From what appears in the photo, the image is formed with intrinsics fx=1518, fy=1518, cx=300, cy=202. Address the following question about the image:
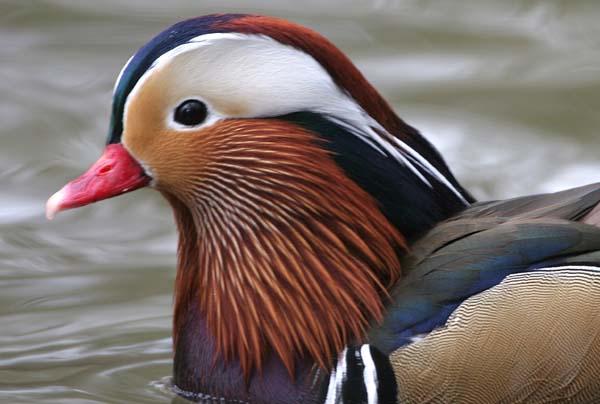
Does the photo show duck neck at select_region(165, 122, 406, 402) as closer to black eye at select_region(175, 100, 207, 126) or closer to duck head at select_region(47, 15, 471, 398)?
duck head at select_region(47, 15, 471, 398)

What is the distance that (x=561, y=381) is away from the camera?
3762mm

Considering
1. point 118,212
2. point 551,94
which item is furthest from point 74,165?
point 551,94

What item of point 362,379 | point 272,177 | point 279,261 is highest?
point 272,177

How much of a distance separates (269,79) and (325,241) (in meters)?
0.50

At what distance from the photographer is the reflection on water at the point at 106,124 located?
471cm

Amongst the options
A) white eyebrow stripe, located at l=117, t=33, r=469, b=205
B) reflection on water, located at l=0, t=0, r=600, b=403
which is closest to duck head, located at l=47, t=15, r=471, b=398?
white eyebrow stripe, located at l=117, t=33, r=469, b=205

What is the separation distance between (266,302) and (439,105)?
101 inches

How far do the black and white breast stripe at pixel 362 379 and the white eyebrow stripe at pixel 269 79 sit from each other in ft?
1.85

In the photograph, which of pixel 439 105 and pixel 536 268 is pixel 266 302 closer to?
pixel 536 268

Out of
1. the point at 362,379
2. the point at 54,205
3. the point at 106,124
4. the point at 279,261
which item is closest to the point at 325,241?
the point at 279,261

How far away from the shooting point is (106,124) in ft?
20.8

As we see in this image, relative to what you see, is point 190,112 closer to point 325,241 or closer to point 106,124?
point 325,241

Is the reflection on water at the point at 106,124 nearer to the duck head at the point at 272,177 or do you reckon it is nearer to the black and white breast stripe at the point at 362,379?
the duck head at the point at 272,177

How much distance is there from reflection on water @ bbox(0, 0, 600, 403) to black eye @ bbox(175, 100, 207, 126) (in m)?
0.84
